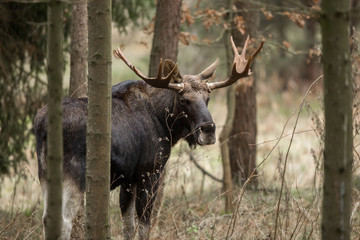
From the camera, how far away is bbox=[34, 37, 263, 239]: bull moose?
19.0 feet

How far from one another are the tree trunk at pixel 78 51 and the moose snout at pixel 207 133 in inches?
64.6

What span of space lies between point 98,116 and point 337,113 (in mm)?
1754

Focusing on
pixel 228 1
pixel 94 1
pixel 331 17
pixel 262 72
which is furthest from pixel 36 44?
pixel 262 72

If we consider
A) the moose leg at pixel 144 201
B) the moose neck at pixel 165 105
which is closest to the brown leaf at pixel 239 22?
the moose neck at pixel 165 105

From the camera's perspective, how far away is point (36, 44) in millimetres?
9586

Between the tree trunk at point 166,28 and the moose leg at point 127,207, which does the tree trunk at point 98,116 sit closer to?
the moose leg at point 127,207

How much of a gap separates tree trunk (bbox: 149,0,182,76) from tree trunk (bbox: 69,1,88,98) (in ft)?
4.11

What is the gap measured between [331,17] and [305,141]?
12.4m

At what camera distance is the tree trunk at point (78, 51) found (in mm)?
7086

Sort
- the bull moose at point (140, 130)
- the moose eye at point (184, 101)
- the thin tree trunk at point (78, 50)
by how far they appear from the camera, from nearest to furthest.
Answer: the bull moose at point (140, 130) → the moose eye at point (184, 101) → the thin tree trunk at point (78, 50)

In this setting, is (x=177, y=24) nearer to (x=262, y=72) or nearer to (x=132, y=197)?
(x=132, y=197)

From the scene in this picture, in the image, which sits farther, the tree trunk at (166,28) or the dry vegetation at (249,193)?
the tree trunk at (166,28)

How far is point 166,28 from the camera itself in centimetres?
798

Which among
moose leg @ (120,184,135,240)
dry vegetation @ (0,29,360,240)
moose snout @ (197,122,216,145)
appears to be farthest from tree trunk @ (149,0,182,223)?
moose leg @ (120,184,135,240)
